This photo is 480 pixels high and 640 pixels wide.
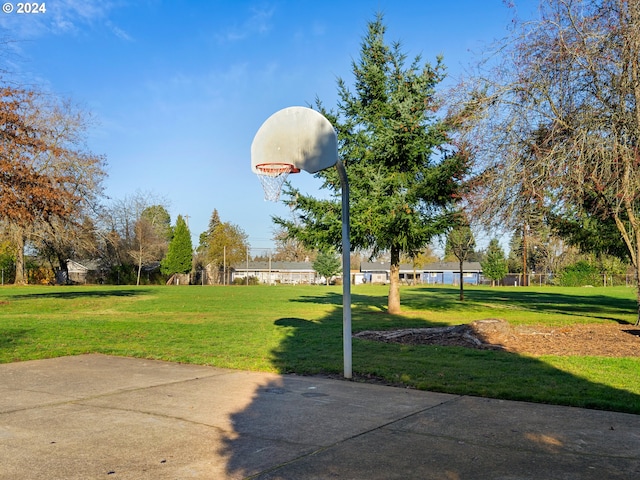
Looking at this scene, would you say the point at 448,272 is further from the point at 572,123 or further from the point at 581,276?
the point at 572,123

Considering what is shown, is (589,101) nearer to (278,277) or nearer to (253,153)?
(253,153)

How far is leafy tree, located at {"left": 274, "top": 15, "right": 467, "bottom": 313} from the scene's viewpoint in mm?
19188

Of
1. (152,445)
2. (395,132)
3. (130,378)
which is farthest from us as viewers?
(395,132)

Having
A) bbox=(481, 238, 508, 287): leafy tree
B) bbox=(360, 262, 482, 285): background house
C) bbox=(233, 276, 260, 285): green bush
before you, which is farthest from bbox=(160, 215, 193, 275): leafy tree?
bbox=(360, 262, 482, 285): background house

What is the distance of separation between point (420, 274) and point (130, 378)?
102383 millimetres

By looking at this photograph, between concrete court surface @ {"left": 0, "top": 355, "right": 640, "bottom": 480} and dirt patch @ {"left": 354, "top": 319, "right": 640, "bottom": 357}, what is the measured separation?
195 inches

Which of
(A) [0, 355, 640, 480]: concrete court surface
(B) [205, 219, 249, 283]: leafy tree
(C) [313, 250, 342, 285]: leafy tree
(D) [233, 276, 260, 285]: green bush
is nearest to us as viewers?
(A) [0, 355, 640, 480]: concrete court surface

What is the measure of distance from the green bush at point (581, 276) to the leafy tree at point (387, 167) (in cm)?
5123

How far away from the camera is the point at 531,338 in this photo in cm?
1237

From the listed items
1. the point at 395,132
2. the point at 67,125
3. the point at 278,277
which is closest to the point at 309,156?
the point at 395,132

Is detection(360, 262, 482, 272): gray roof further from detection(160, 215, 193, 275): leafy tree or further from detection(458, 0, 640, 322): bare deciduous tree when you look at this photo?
detection(458, 0, 640, 322): bare deciduous tree

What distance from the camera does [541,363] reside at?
906 centimetres

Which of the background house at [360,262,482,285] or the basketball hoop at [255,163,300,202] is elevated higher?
the basketball hoop at [255,163,300,202]

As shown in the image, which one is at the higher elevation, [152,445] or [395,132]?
[395,132]
